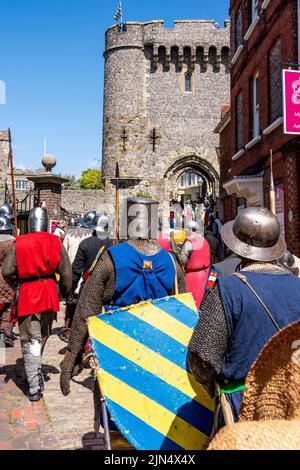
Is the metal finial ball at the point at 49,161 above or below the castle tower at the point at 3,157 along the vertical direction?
below

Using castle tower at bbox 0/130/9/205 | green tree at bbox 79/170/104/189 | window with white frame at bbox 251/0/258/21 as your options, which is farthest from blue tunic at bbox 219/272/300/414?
green tree at bbox 79/170/104/189

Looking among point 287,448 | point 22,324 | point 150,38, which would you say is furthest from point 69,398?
point 150,38

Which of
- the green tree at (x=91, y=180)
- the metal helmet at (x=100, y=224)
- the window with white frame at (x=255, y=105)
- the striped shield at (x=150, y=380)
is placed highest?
the green tree at (x=91, y=180)

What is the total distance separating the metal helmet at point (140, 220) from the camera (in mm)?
3287

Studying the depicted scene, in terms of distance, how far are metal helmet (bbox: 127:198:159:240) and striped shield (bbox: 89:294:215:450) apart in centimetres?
67

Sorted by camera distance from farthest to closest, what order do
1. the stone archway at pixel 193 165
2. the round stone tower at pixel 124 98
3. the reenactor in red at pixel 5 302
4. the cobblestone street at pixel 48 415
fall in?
1. the stone archway at pixel 193 165
2. the round stone tower at pixel 124 98
3. the reenactor in red at pixel 5 302
4. the cobblestone street at pixel 48 415

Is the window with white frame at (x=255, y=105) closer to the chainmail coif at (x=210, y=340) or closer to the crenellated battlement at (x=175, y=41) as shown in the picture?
the chainmail coif at (x=210, y=340)

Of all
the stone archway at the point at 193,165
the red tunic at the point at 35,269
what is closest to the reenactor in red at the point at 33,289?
the red tunic at the point at 35,269

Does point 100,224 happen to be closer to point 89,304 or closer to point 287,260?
point 287,260

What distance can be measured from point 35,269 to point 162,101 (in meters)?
30.1

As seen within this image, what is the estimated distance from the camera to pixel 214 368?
89.8 inches

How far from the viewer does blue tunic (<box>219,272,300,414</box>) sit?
87.0 inches

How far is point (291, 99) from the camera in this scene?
8766 millimetres

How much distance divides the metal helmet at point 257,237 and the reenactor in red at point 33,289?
2918mm
